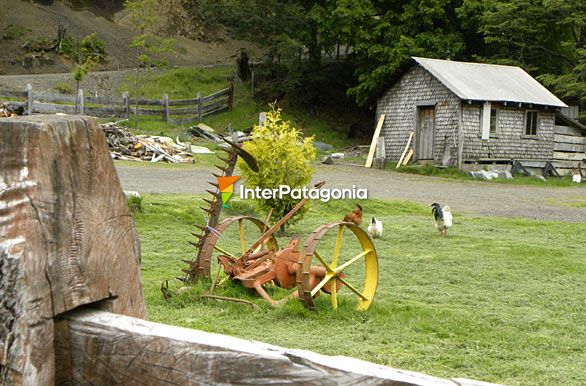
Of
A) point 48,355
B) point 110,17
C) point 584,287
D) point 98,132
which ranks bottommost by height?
point 584,287

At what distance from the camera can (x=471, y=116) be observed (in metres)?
29.4

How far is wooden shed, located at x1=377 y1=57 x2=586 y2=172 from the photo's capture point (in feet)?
96.2

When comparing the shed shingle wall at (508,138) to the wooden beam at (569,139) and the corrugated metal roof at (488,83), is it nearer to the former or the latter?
the wooden beam at (569,139)

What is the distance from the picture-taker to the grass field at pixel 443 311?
240 inches

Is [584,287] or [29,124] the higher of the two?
[29,124]

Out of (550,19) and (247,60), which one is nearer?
(550,19)

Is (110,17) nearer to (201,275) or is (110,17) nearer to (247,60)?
(247,60)

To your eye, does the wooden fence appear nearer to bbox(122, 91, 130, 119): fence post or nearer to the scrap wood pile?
bbox(122, 91, 130, 119): fence post

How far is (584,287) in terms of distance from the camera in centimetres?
943

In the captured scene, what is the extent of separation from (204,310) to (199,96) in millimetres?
28826

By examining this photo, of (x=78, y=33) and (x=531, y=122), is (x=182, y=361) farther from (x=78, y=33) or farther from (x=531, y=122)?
(x=78, y=33)

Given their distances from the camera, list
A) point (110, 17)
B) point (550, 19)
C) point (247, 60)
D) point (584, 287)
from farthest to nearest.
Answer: point (110, 17) < point (247, 60) < point (550, 19) < point (584, 287)

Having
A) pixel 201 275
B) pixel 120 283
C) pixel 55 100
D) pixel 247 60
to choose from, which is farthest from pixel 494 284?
pixel 247 60

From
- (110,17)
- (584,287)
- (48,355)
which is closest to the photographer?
(48,355)
